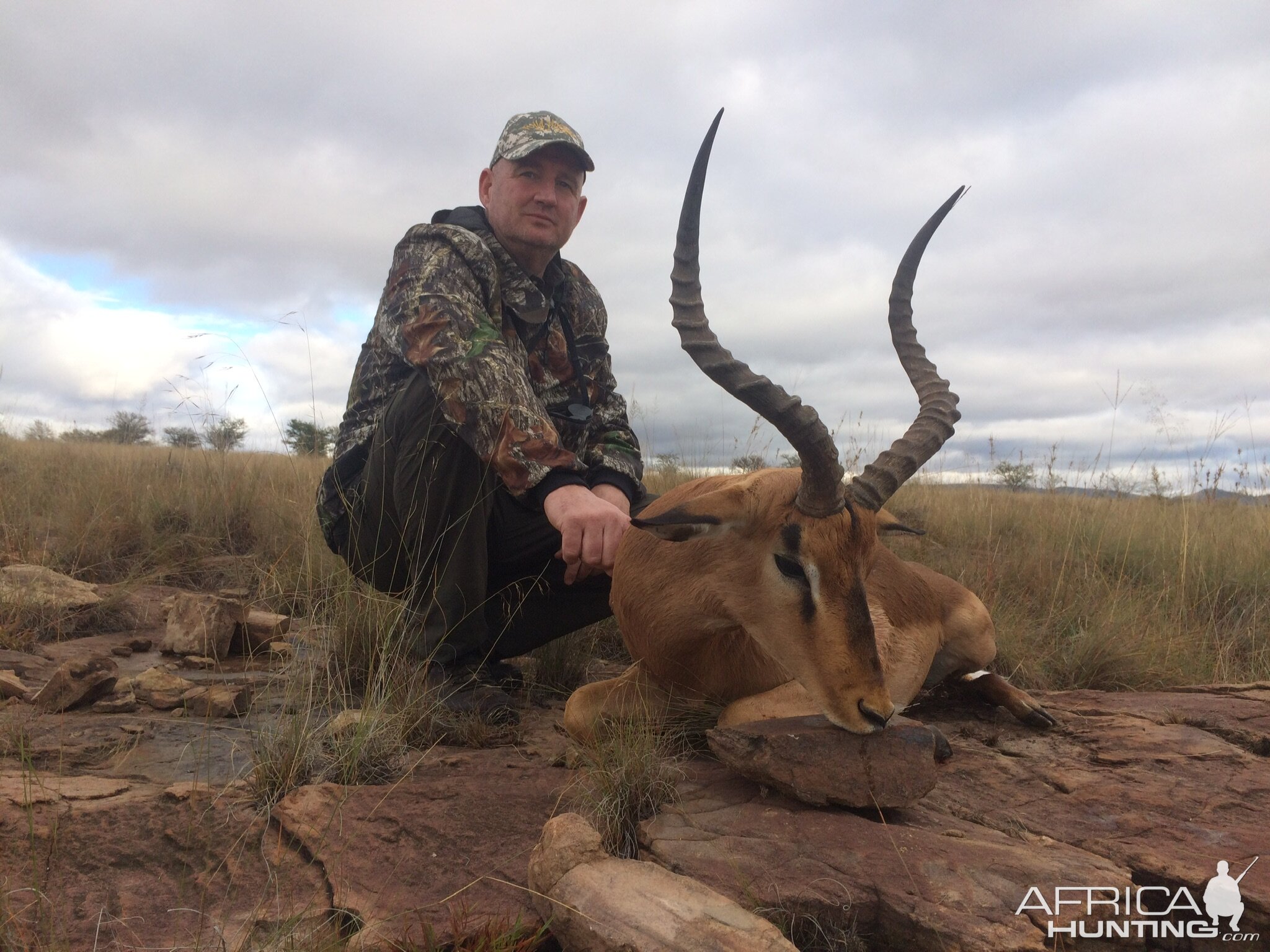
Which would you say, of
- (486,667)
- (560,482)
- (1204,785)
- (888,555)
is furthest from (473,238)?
(1204,785)

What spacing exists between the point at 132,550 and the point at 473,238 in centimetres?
460

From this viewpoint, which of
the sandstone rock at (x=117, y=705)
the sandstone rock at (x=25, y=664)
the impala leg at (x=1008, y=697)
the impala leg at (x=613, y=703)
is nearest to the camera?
the impala leg at (x=613, y=703)

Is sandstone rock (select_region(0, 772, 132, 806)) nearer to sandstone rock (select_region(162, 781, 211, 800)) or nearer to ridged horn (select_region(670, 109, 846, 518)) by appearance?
sandstone rock (select_region(162, 781, 211, 800))

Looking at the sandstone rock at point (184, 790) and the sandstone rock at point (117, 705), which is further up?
the sandstone rock at point (184, 790)

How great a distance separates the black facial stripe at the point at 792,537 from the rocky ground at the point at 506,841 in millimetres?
834

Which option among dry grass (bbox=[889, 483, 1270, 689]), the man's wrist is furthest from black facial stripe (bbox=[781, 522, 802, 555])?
dry grass (bbox=[889, 483, 1270, 689])

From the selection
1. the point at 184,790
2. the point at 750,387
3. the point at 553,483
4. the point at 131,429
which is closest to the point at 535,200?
the point at 553,483

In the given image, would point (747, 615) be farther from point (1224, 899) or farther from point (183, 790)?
point (183, 790)

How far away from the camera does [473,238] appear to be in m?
4.89

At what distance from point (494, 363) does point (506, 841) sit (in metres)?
2.28

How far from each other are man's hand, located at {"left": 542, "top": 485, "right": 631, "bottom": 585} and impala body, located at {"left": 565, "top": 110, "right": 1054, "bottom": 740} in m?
0.11

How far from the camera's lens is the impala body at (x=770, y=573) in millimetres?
3139
